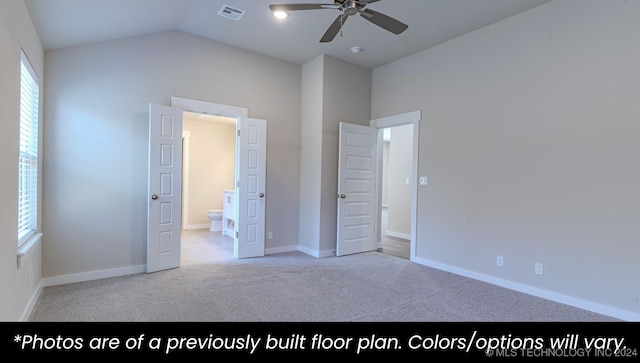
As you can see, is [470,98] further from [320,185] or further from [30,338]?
[30,338]

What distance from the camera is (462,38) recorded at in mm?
4223

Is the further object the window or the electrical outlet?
the electrical outlet

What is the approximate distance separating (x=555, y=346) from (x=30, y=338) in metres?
3.51

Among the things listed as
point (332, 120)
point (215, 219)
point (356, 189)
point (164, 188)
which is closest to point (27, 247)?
point (164, 188)

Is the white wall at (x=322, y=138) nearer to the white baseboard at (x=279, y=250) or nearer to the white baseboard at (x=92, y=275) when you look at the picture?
the white baseboard at (x=279, y=250)

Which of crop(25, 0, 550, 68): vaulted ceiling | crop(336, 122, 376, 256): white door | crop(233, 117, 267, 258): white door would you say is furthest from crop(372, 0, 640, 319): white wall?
crop(233, 117, 267, 258): white door

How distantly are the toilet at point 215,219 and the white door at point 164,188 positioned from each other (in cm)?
277

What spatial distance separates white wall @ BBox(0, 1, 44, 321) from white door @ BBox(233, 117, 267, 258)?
94.6 inches

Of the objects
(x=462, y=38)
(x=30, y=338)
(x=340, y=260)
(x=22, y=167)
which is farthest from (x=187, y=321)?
(x=462, y=38)

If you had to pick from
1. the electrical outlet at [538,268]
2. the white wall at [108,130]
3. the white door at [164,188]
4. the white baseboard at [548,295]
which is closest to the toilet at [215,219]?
the white door at [164,188]

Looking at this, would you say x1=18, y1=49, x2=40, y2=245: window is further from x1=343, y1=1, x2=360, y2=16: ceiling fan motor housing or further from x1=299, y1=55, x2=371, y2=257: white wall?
x1=299, y1=55, x2=371, y2=257: white wall

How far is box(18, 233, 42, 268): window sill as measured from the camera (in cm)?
247

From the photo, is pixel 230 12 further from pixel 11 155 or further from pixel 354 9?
pixel 11 155

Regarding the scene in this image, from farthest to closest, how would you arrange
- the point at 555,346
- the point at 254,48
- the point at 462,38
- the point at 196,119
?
the point at 196,119 → the point at 254,48 → the point at 462,38 → the point at 555,346
